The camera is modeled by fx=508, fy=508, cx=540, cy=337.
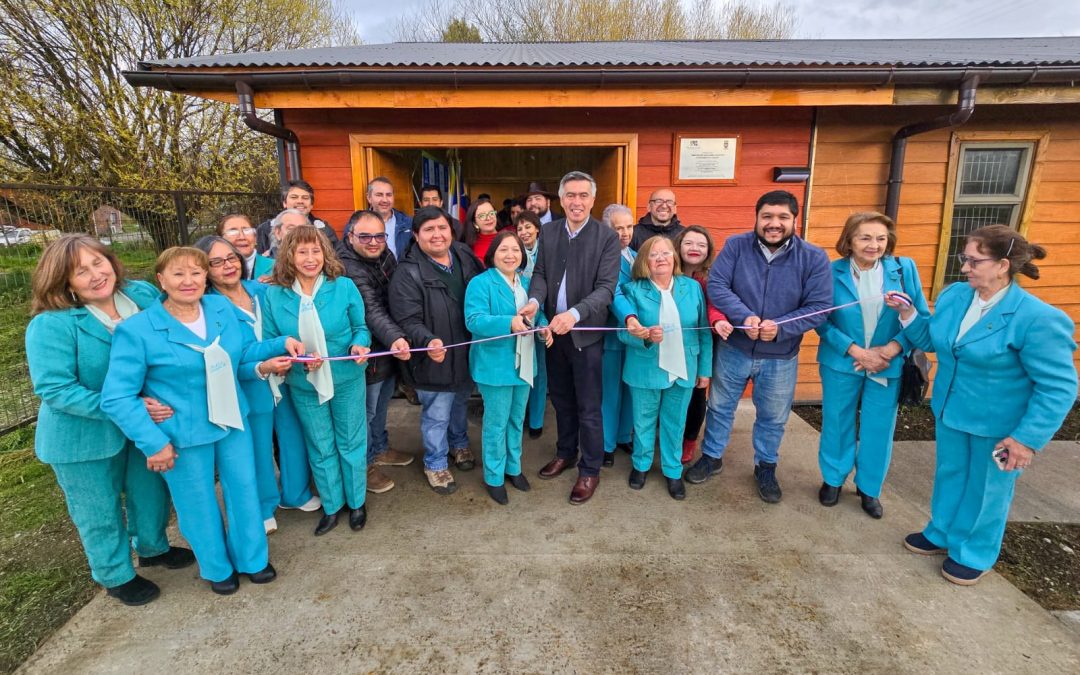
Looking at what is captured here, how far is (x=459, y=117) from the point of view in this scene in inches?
178

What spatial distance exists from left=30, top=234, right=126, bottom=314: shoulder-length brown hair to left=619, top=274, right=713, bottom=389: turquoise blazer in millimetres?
2602

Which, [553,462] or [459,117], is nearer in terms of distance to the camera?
[553,462]

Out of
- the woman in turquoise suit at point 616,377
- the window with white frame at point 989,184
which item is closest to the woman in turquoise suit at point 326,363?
the woman in turquoise suit at point 616,377

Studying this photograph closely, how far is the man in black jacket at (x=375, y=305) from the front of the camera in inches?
115

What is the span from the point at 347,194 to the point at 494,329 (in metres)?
2.67

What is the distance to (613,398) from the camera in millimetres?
3520

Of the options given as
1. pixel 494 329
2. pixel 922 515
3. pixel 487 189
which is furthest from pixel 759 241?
pixel 487 189

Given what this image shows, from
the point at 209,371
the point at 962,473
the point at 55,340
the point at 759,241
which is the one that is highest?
the point at 759,241

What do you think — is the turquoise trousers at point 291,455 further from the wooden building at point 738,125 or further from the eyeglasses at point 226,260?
the wooden building at point 738,125

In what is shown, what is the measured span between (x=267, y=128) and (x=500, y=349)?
2918mm

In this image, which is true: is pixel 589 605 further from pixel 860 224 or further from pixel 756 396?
pixel 860 224

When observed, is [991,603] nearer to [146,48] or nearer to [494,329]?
[494,329]

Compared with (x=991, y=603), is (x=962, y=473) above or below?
above

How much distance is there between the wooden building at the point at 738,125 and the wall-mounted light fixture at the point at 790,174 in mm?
18
